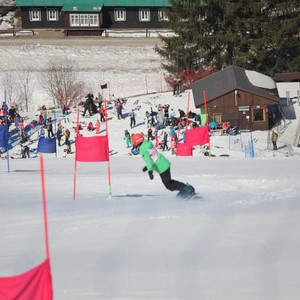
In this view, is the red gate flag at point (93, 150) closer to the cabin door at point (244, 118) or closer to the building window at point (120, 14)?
the cabin door at point (244, 118)

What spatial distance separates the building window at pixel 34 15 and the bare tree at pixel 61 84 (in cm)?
1161

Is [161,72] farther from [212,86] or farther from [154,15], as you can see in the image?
[212,86]

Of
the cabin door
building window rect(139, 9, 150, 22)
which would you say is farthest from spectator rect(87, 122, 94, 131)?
building window rect(139, 9, 150, 22)

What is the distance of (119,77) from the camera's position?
4516cm

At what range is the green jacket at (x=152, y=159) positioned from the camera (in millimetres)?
9641

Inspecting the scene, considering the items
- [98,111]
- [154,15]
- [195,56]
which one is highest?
[154,15]

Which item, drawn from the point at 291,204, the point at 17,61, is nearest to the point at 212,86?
the point at 17,61

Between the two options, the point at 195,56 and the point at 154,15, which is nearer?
the point at 195,56

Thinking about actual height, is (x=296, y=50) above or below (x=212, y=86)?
above

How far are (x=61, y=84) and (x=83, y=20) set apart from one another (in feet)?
43.0

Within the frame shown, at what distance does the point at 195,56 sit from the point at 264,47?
4834mm

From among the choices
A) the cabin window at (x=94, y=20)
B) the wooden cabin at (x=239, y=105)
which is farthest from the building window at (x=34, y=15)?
the wooden cabin at (x=239, y=105)

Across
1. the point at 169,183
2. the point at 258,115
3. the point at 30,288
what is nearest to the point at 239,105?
the point at 258,115

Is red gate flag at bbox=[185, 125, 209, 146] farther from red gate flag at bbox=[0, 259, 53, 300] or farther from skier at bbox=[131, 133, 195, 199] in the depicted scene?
red gate flag at bbox=[0, 259, 53, 300]
